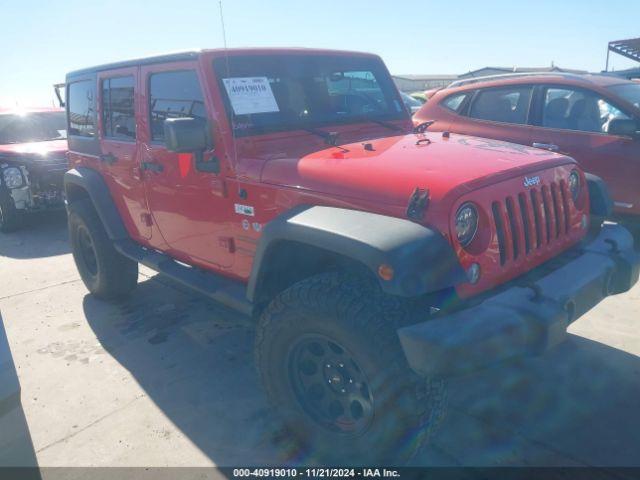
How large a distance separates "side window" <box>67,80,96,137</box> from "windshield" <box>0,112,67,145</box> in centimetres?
347

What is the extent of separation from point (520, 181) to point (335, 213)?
910 mm

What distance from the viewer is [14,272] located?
5.62 metres

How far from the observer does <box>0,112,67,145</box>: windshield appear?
7812mm

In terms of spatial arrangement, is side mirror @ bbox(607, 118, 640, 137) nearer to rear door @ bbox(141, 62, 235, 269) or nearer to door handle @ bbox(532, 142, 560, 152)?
door handle @ bbox(532, 142, 560, 152)

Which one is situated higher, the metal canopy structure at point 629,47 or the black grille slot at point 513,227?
the metal canopy structure at point 629,47

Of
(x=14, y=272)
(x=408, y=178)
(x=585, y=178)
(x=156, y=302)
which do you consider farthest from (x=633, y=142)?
(x=14, y=272)

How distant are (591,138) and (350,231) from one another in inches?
141

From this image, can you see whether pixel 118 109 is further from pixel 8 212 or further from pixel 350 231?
pixel 8 212

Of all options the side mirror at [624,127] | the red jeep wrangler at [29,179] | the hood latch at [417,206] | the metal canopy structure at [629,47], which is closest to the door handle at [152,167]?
the hood latch at [417,206]

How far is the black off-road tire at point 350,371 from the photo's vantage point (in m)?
2.08

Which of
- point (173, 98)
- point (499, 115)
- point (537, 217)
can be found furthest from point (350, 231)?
point (499, 115)

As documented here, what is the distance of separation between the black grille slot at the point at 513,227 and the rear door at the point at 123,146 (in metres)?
2.47

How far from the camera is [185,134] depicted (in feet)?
8.75

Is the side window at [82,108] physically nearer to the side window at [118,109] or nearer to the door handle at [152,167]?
the side window at [118,109]
